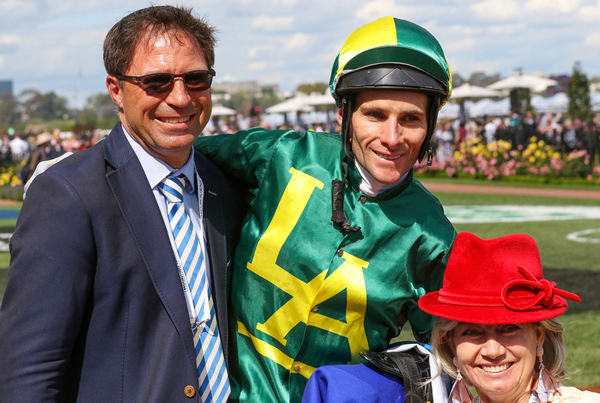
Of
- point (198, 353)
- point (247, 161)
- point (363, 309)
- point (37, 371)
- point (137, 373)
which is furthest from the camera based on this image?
point (247, 161)

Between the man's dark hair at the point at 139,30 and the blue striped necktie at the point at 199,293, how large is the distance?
38 cm

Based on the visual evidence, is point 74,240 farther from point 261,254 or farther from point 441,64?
point 441,64

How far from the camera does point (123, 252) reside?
7.01ft

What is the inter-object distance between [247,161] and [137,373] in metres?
0.92

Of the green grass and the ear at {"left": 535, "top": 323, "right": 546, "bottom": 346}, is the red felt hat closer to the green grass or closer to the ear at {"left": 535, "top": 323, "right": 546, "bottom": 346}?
the ear at {"left": 535, "top": 323, "right": 546, "bottom": 346}

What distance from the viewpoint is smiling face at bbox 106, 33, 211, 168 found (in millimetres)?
2240

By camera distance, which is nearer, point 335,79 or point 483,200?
point 335,79

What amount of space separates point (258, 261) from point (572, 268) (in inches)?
267

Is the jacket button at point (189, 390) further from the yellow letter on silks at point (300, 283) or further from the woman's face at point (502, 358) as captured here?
the woman's face at point (502, 358)

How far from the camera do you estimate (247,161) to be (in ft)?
9.08

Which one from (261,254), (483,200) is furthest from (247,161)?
(483,200)

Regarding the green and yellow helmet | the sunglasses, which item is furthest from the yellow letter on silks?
the sunglasses

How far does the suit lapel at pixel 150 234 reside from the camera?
2.16 meters

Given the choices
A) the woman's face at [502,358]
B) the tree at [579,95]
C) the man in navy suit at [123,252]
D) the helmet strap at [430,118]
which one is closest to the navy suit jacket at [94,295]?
the man in navy suit at [123,252]
